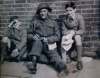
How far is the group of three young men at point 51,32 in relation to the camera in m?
5.08

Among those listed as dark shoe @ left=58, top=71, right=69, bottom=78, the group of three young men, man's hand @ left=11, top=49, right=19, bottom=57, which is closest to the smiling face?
the group of three young men

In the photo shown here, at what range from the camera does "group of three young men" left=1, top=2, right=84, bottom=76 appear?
16.7 feet

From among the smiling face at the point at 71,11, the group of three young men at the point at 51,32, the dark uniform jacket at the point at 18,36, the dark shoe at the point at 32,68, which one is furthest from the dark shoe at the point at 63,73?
the smiling face at the point at 71,11

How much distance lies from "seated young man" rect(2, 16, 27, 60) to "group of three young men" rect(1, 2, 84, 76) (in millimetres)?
74

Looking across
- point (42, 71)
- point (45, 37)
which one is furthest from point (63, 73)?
point (45, 37)

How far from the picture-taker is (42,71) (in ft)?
16.8

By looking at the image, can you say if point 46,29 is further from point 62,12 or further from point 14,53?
point 14,53

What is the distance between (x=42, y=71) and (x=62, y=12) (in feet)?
2.77

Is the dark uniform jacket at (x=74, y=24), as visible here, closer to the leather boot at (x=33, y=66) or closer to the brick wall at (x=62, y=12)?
the brick wall at (x=62, y=12)

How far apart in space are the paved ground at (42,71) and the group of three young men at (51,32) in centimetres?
8

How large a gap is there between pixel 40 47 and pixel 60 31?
0.35m

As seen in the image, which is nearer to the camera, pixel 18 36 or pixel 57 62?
pixel 57 62

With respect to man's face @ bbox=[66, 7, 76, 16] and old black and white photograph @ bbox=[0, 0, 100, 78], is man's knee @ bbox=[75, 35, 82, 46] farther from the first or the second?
man's face @ bbox=[66, 7, 76, 16]

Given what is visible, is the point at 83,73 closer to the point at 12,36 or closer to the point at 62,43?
the point at 62,43
